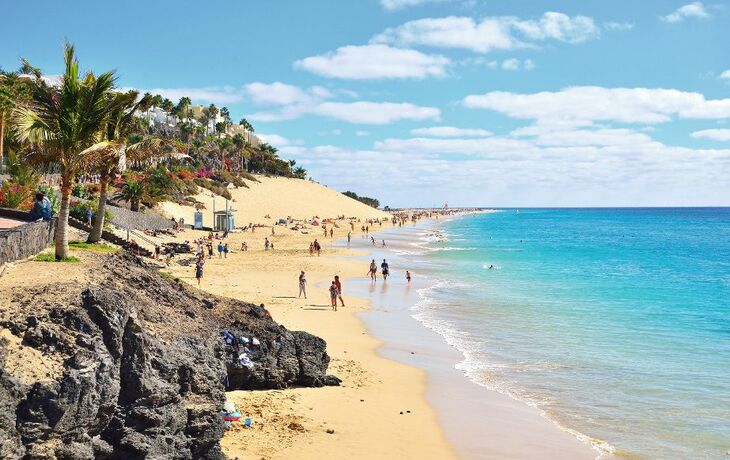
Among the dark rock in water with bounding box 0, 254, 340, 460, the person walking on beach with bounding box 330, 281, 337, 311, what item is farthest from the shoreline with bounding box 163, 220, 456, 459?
the person walking on beach with bounding box 330, 281, 337, 311

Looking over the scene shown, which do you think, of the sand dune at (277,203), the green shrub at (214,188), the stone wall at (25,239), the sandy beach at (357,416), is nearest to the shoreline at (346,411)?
the sandy beach at (357,416)

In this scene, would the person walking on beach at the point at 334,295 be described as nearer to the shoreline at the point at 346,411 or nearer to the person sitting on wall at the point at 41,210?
the shoreline at the point at 346,411

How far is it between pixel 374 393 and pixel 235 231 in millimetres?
49629

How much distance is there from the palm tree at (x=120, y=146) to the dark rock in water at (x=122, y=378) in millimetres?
2585

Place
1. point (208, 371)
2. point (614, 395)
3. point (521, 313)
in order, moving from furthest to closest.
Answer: point (521, 313) < point (614, 395) < point (208, 371)

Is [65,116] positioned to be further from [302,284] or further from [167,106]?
[167,106]

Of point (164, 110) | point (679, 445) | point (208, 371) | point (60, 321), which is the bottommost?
point (679, 445)

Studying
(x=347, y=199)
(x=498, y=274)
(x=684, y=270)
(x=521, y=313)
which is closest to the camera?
(x=521, y=313)

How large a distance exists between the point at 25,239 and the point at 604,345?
58.4 feet

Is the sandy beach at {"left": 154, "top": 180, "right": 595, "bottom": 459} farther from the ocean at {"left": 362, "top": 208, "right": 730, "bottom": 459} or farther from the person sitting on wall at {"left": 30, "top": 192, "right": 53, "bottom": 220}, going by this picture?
the person sitting on wall at {"left": 30, "top": 192, "right": 53, "bottom": 220}

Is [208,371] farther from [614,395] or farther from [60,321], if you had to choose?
[614,395]

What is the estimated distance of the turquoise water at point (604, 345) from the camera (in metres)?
12.9

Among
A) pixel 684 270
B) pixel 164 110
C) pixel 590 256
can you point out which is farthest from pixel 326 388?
pixel 164 110

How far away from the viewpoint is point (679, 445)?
1169 centimetres
